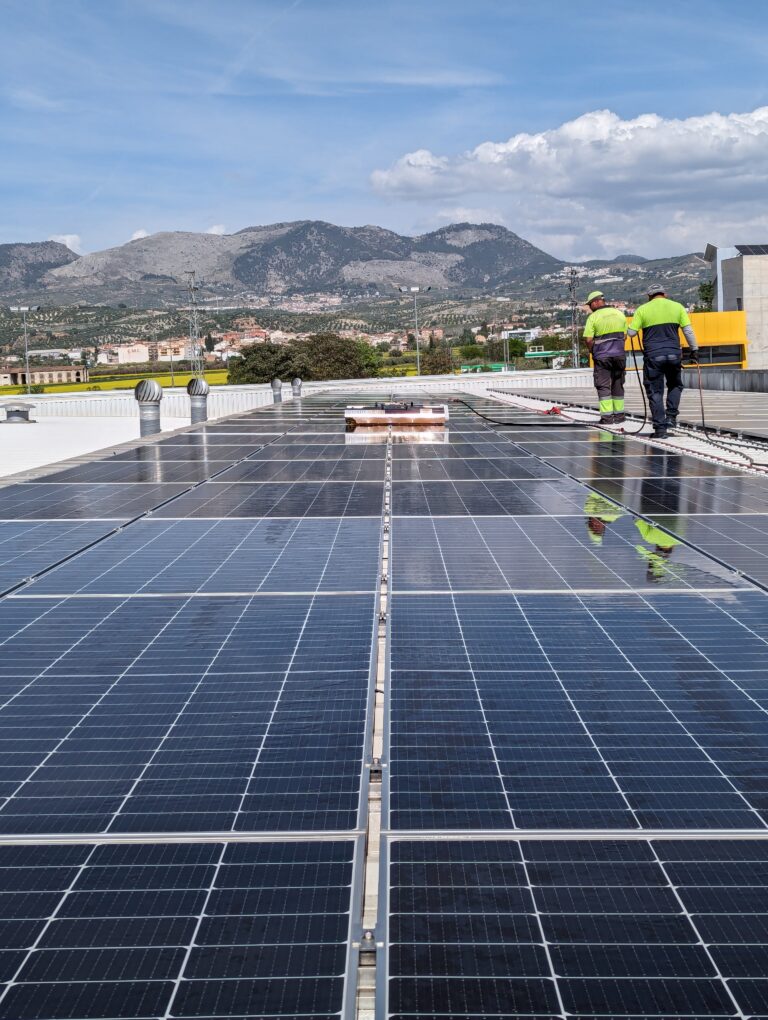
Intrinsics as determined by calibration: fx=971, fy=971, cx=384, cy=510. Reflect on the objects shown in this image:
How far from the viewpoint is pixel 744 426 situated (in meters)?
16.6

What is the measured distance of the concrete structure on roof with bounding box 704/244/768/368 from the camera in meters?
56.3

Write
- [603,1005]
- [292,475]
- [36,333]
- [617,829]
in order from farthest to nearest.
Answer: [36,333], [292,475], [617,829], [603,1005]

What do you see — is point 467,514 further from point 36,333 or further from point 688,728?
point 36,333

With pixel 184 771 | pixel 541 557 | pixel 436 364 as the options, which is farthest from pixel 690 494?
pixel 436 364

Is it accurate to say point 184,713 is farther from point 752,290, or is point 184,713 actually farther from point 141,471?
point 752,290

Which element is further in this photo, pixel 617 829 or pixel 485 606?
pixel 485 606

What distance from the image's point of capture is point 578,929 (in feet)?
8.63

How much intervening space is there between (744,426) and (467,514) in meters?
9.55

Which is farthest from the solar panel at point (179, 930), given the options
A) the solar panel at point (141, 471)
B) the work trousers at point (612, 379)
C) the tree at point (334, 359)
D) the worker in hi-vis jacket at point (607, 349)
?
the tree at point (334, 359)

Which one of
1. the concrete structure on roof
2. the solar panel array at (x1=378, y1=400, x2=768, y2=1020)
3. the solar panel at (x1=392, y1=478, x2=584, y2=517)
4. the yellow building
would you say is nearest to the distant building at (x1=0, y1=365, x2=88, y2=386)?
the concrete structure on roof

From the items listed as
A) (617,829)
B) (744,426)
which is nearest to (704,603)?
(617,829)

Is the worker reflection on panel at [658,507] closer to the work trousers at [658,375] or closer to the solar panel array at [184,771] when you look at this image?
the work trousers at [658,375]

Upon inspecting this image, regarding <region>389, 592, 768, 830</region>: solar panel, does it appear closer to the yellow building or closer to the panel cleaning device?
the panel cleaning device

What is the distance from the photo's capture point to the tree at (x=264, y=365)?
290 ft
